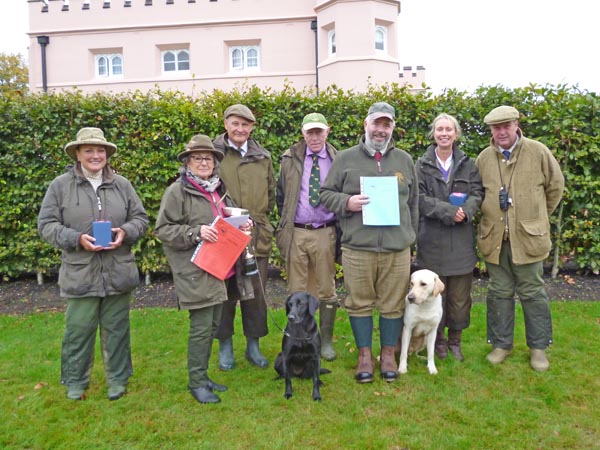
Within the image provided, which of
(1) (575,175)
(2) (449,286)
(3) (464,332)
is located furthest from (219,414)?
(1) (575,175)

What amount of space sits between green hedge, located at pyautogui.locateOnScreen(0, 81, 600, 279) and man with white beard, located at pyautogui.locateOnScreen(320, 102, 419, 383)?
2.91m

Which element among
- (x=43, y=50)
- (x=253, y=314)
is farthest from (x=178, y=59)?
(x=253, y=314)

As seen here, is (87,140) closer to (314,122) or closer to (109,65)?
(314,122)

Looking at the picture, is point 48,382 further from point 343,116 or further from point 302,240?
point 343,116

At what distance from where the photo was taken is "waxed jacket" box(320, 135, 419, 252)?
4.18m

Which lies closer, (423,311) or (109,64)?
(423,311)

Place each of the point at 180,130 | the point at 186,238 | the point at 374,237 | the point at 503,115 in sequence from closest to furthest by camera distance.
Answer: the point at 186,238, the point at 374,237, the point at 503,115, the point at 180,130

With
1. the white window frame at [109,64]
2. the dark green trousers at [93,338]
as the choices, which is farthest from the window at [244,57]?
the dark green trousers at [93,338]

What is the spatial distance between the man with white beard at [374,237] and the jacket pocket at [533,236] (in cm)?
98

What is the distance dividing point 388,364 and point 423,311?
60 cm

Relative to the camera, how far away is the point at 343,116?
282 inches

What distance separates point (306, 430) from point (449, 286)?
2.10m

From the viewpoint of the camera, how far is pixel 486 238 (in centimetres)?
456

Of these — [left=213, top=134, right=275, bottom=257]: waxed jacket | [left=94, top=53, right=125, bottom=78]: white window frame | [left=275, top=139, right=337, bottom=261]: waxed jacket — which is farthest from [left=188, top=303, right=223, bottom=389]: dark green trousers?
[left=94, top=53, right=125, bottom=78]: white window frame
